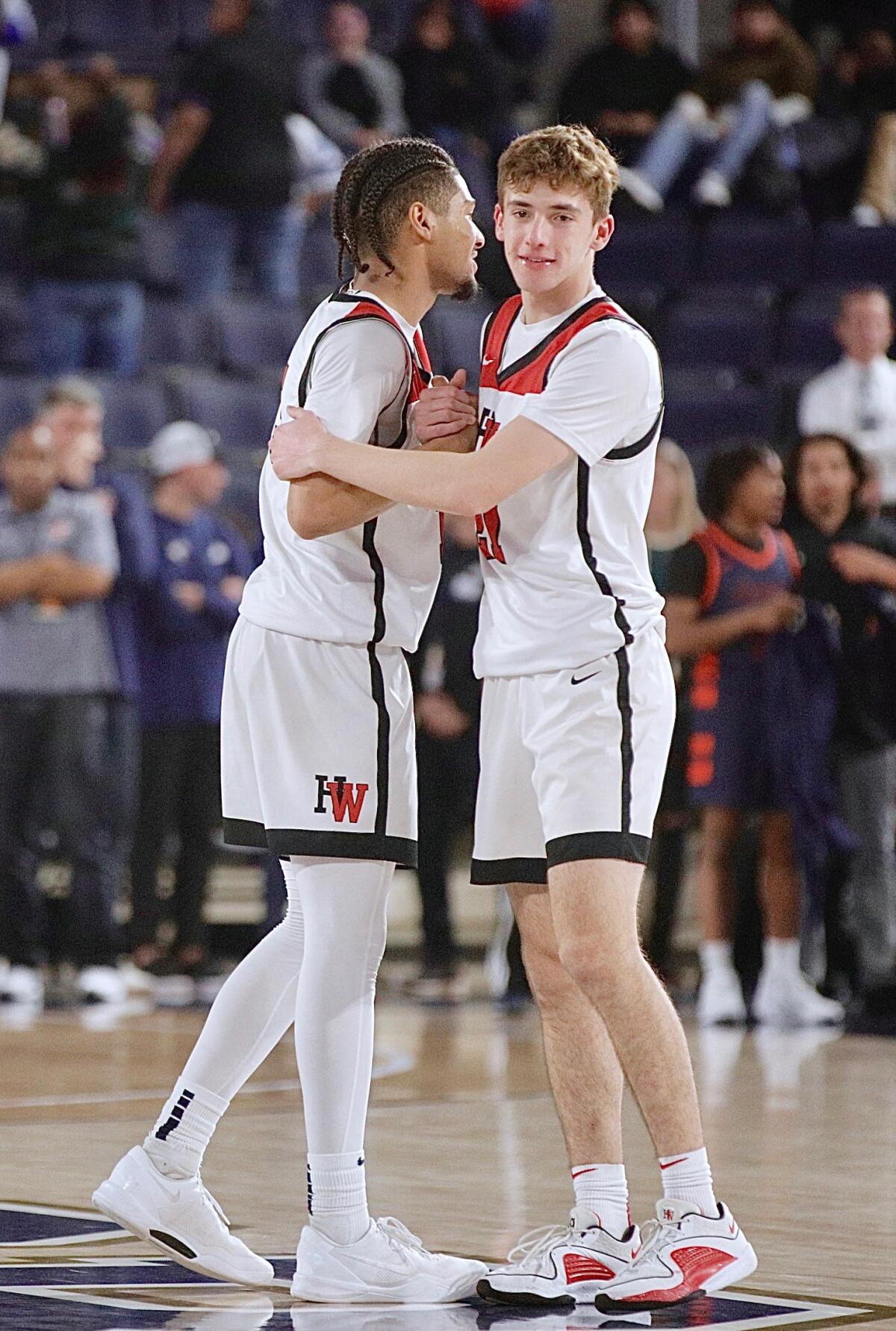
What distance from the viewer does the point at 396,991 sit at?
877cm

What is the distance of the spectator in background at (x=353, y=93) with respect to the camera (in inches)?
497

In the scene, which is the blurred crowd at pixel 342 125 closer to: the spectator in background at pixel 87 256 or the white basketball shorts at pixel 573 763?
the spectator in background at pixel 87 256

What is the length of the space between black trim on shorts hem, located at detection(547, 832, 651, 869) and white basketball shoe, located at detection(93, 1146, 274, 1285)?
0.78 meters

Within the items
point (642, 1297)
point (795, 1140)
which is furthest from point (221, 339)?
point (642, 1297)

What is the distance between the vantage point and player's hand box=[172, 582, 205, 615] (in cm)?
850

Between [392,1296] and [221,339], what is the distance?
8550mm

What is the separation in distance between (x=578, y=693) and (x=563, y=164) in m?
0.81

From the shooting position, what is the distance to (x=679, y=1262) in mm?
3377

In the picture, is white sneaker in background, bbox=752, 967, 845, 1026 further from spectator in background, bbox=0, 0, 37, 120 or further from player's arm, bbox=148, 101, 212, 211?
spectator in background, bbox=0, 0, 37, 120

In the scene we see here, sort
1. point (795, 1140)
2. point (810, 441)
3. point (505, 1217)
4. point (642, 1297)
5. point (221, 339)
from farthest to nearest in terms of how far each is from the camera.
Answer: point (221, 339) → point (810, 441) → point (795, 1140) → point (505, 1217) → point (642, 1297)

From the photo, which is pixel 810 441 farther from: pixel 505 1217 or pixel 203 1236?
pixel 203 1236

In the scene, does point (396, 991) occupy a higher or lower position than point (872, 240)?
lower

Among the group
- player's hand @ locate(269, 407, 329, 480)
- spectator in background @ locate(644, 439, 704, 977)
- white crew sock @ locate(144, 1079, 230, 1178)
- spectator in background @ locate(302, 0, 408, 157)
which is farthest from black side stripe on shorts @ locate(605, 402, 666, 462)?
spectator in background @ locate(302, 0, 408, 157)

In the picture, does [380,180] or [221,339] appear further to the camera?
[221,339]
